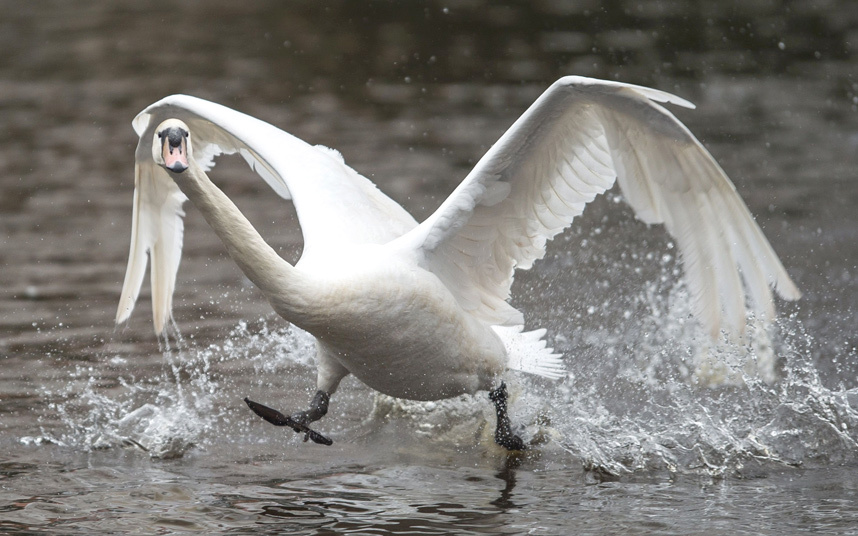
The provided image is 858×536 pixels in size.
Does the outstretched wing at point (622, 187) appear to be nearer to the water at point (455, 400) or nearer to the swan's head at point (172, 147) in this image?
the water at point (455, 400)

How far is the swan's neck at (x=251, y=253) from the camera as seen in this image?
16.0 feet

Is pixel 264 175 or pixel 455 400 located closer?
Answer: pixel 455 400

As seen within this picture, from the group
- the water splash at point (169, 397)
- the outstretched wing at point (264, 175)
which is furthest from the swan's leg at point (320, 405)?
the water splash at point (169, 397)

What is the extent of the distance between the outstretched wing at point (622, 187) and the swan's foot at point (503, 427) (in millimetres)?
846

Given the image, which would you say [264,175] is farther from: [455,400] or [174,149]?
[174,149]

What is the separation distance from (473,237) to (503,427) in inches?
42.3

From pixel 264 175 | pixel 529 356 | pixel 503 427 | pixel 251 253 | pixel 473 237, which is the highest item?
pixel 264 175

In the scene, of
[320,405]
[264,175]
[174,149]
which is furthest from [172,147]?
[264,175]

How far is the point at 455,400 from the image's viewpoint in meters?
6.80

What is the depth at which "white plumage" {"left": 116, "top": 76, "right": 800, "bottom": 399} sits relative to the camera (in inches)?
199

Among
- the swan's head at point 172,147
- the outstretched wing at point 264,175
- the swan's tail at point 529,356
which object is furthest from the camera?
the swan's tail at point 529,356

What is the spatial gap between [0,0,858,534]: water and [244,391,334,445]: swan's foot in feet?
0.68

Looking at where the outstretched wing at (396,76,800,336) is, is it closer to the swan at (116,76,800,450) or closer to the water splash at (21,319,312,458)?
the swan at (116,76,800,450)

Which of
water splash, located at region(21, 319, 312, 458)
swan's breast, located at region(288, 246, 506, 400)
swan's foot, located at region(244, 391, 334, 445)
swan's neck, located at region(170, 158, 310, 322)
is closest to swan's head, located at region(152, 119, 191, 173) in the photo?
swan's neck, located at region(170, 158, 310, 322)
